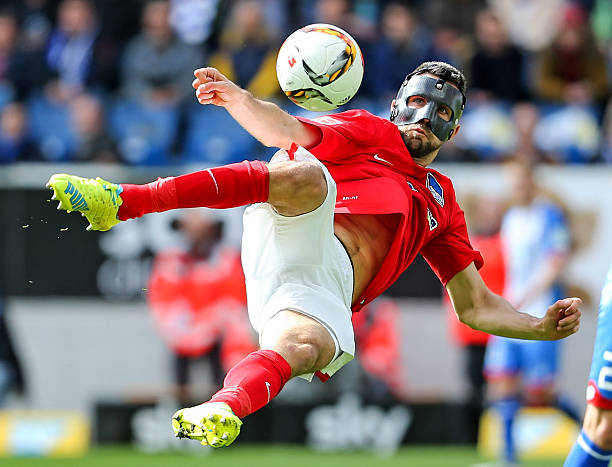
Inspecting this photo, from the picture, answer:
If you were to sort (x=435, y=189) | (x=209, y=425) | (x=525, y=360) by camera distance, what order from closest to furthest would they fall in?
1. (x=209, y=425)
2. (x=435, y=189)
3. (x=525, y=360)

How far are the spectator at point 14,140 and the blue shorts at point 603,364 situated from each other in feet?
24.2

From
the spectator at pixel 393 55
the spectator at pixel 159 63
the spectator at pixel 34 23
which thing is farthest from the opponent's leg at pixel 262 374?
the spectator at pixel 34 23

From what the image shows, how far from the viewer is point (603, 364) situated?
5.59 meters

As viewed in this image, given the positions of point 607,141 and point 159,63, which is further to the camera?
point 159,63

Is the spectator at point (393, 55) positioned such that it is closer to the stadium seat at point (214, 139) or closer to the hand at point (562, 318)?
the stadium seat at point (214, 139)

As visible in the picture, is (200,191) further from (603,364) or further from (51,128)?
(51,128)

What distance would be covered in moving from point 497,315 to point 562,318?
1.38ft

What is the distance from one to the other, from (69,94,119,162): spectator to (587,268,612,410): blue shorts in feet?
22.3

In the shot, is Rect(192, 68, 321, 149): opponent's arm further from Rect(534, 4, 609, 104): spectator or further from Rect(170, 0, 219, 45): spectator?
Rect(534, 4, 609, 104): spectator

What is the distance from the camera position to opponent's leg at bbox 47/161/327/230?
194 inches

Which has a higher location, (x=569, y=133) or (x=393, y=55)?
(x=393, y=55)

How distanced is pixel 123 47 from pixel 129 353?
148 inches

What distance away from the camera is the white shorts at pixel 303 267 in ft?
17.5

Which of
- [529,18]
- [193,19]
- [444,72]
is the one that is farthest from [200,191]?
[529,18]
